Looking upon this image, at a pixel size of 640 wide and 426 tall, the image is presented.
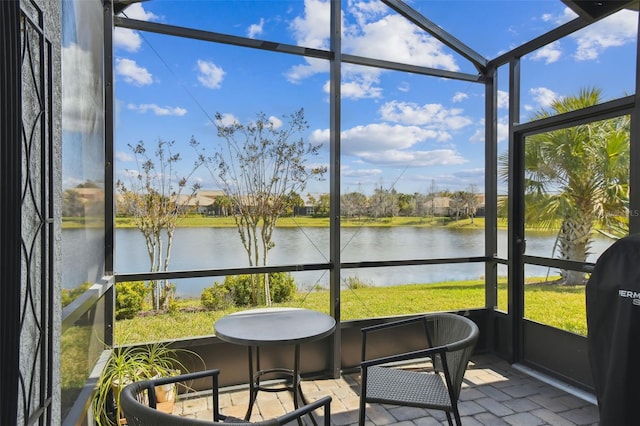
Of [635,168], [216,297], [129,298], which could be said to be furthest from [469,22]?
[129,298]

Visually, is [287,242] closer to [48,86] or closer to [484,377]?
[484,377]

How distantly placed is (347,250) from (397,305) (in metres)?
0.81

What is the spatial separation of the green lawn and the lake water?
0.12 meters

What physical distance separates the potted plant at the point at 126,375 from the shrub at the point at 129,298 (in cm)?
28

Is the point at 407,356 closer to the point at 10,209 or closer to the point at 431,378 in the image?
the point at 431,378

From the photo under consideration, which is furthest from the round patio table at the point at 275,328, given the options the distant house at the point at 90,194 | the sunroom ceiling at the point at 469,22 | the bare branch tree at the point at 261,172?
the sunroom ceiling at the point at 469,22

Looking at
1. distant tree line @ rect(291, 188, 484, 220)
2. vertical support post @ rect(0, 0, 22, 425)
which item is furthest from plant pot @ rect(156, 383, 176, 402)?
vertical support post @ rect(0, 0, 22, 425)

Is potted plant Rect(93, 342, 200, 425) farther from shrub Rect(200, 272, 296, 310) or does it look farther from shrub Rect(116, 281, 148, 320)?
shrub Rect(200, 272, 296, 310)

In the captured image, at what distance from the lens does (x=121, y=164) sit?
3.13 metres

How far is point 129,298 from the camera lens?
3209 millimetres

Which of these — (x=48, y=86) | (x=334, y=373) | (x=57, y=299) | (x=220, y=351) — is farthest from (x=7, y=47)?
(x=334, y=373)

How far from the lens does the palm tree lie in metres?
3.06

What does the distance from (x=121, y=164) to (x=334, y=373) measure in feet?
8.11

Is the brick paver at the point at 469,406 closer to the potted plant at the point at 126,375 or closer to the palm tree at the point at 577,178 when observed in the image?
the potted plant at the point at 126,375
